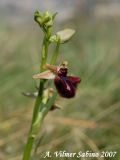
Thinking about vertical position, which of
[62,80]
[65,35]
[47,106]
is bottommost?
[47,106]

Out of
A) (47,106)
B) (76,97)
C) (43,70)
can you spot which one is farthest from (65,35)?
(76,97)

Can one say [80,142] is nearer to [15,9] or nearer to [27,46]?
[27,46]

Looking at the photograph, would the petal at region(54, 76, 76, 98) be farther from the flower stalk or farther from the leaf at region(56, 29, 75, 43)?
the leaf at region(56, 29, 75, 43)

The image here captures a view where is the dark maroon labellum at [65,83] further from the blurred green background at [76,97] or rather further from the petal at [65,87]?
the blurred green background at [76,97]

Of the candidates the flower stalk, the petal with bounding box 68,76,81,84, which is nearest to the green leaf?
the flower stalk

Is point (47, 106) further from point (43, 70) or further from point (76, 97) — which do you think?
point (76, 97)

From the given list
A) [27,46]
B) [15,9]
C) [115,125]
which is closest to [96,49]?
[27,46]

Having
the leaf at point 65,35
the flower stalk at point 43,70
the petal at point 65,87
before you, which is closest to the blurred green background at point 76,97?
the flower stalk at point 43,70
